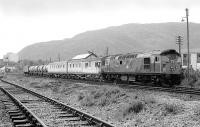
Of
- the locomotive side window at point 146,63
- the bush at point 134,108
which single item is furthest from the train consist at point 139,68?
the bush at point 134,108

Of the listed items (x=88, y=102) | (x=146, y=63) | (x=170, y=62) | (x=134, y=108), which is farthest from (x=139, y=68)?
(x=134, y=108)

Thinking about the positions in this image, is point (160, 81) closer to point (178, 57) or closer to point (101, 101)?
point (178, 57)

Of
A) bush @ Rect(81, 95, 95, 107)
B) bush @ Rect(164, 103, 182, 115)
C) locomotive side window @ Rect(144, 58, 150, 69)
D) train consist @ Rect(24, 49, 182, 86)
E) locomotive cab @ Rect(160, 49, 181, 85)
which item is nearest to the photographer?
bush @ Rect(164, 103, 182, 115)

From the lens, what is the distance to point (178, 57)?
82.6 ft

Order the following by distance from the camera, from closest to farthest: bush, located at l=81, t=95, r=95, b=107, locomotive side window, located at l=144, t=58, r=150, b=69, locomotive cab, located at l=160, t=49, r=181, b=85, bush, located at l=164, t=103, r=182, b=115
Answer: bush, located at l=164, t=103, r=182, b=115, bush, located at l=81, t=95, r=95, b=107, locomotive cab, located at l=160, t=49, r=181, b=85, locomotive side window, located at l=144, t=58, r=150, b=69

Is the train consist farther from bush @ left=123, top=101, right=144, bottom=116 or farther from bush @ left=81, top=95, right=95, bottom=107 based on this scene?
bush @ left=123, top=101, right=144, bottom=116

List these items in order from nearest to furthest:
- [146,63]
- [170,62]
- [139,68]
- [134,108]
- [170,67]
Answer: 1. [134,108]
2. [170,67]
3. [170,62]
4. [146,63]
5. [139,68]

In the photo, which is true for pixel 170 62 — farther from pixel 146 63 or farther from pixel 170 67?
pixel 146 63

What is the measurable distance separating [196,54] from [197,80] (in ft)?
66.9

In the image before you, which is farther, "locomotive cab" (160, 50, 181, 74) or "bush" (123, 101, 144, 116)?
"locomotive cab" (160, 50, 181, 74)

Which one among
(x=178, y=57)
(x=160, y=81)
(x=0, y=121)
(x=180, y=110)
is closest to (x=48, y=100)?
(x=0, y=121)

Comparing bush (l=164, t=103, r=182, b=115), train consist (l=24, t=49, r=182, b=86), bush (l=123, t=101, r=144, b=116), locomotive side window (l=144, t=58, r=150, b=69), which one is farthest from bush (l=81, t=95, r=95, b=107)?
locomotive side window (l=144, t=58, r=150, b=69)

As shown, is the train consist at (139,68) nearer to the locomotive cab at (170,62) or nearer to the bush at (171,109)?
the locomotive cab at (170,62)

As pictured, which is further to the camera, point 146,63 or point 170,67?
point 146,63
